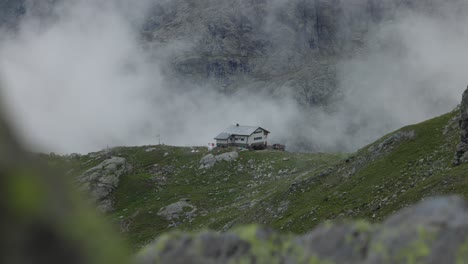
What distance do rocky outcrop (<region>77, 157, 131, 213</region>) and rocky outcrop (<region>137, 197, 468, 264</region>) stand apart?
11623cm

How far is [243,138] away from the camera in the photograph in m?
176

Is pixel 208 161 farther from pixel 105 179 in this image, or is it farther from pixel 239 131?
pixel 239 131

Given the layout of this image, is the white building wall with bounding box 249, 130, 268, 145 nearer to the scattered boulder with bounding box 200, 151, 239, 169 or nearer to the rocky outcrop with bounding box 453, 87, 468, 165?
the scattered boulder with bounding box 200, 151, 239, 169

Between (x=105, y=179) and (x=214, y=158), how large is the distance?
37.5m

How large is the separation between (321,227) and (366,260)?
161 centimetres

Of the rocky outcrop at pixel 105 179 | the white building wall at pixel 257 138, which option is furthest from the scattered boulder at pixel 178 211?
the white building wall at pixel 257 138

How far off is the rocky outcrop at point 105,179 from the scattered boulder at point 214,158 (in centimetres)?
2784

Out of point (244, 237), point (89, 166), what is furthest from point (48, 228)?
point (89, 166)

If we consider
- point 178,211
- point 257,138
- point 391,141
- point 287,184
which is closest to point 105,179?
point 178,211

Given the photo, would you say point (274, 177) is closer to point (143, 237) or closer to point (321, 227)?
point (143, 237)

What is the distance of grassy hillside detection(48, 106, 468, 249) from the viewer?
171 feet

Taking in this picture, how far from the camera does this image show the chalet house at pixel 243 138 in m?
176

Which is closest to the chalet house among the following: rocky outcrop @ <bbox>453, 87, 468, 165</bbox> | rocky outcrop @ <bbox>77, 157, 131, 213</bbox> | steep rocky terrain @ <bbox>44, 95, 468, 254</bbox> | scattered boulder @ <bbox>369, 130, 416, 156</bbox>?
steep rocky terrain @ <bbox>44, 95, 468, 254</bbox>

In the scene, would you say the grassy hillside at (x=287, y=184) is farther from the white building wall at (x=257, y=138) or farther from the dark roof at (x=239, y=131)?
the white building wall at (x=257, y=138)
